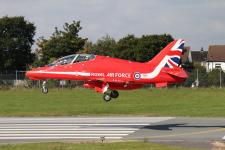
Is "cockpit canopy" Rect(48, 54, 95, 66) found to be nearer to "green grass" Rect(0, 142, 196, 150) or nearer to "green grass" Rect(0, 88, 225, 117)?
"green grass" Rect(0, 142, 196, 150)

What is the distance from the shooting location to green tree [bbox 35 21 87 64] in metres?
89.1

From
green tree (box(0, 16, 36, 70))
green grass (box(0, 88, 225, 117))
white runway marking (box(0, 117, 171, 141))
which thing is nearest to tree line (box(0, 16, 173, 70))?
green tree (box(0, 16, 36, 70))

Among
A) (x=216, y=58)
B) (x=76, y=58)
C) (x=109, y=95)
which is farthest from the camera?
(x=216, y=58)

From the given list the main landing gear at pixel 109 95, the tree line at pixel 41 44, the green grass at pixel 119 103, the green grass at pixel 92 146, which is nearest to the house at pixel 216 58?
the tree line at pixel 41 44

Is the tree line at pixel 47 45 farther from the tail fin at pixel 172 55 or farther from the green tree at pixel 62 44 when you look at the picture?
the tail fin at pixel 172 55

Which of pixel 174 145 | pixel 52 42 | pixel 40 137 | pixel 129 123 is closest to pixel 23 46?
pixel 52 42

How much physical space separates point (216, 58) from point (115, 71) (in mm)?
107110

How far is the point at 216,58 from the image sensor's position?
450ft

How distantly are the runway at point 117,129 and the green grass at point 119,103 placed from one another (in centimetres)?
458

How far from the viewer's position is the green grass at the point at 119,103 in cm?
6072

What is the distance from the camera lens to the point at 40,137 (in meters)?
41.7

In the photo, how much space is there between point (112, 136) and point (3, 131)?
8502 mm

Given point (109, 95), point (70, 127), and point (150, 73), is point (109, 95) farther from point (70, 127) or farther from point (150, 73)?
point (70, 127)

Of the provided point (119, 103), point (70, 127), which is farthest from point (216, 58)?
point (70, 127)
